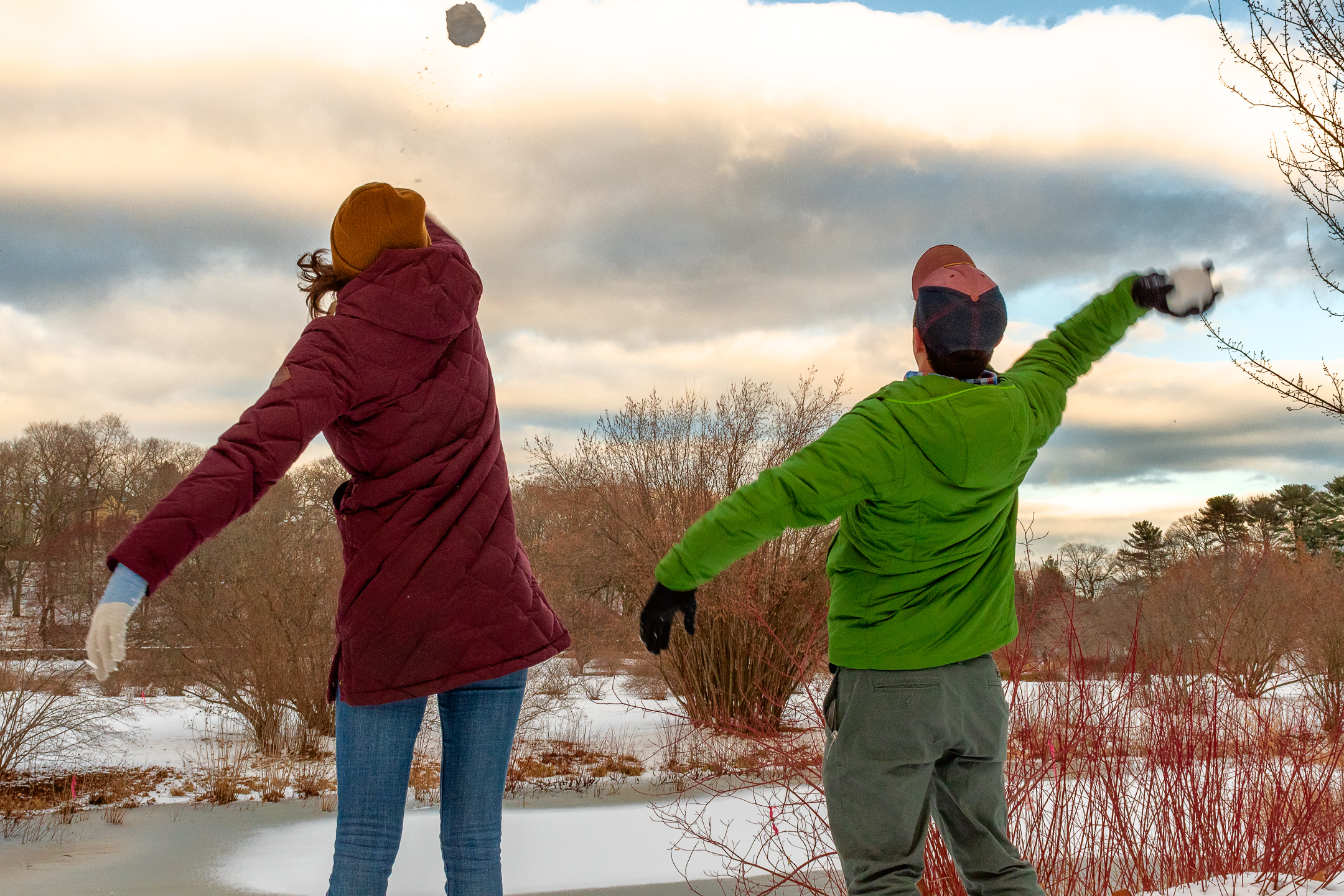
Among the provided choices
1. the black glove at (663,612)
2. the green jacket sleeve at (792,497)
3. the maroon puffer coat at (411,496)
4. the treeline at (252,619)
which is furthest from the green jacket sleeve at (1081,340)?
the treeline at (252,619)

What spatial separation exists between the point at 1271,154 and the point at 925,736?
20.5 ft

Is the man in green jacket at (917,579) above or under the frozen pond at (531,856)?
above

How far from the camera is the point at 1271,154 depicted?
6.33m

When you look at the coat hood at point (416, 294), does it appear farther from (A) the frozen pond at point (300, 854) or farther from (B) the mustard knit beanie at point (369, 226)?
(A) the frozen pond at point (300, 854)

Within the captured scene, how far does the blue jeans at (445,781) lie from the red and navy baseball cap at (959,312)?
3.36 feet

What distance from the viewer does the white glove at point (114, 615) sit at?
54.7 inches

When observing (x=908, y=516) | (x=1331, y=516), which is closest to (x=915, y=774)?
(x=908, y=516)

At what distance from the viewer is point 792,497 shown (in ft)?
5.42

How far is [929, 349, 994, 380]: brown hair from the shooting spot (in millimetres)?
1865

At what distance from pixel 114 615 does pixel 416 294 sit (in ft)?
2.30

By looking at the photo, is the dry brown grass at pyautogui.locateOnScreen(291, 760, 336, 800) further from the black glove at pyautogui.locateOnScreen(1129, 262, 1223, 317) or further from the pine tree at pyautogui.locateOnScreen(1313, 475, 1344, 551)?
the pine tree at pyautogui.locateOnScreen(1313, 475, 1344, 551)

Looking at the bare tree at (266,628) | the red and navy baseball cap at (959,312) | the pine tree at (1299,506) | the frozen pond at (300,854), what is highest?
the pine tree at (1299,506)

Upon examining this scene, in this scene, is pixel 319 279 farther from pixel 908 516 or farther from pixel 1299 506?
pixel 1299 506

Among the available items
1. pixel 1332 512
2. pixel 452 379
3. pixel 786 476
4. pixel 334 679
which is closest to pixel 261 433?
pixel 452 379
